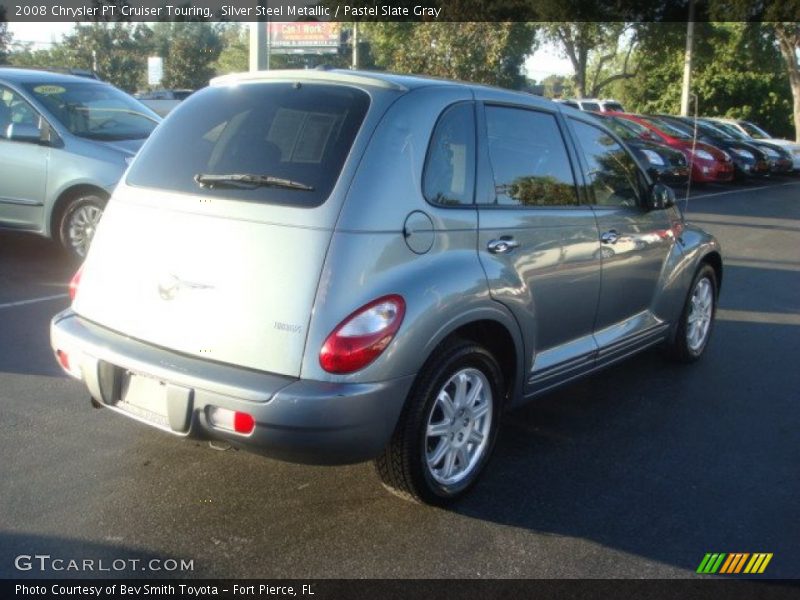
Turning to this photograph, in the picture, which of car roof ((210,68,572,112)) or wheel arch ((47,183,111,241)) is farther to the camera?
wheel arch ((47,183,111,241))

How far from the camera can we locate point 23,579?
127 inches

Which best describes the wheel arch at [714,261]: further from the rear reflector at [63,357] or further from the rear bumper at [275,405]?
the rear reflector at [63,357]

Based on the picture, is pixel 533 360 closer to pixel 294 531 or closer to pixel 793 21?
pixel 294 531

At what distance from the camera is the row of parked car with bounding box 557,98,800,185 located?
57.6 feet

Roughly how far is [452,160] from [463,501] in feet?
4.92

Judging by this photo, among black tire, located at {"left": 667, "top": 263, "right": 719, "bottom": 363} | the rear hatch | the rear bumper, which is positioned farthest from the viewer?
black tire, located at {"left": 667, "top": 263, "right": 719, "bottom": 363}

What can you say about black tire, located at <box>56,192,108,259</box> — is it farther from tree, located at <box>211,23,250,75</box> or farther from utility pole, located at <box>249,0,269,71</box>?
tree, located at <box>211,23,250,75</box>

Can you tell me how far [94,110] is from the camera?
8875mm

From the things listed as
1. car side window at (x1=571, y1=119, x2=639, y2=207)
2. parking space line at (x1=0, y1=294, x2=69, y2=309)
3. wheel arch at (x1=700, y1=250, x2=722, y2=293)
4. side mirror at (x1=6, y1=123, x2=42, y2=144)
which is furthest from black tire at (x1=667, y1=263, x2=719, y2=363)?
side mirror at (x1=6, y1=123, x2=42, y2=144)

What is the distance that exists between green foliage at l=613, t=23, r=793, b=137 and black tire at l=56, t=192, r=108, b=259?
102ft

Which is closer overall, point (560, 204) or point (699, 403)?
point (560, 204)

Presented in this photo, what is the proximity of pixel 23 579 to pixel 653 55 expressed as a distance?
39.3m

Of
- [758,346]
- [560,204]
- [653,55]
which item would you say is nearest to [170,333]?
[560,204]

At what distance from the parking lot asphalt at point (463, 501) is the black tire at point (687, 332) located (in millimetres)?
309
